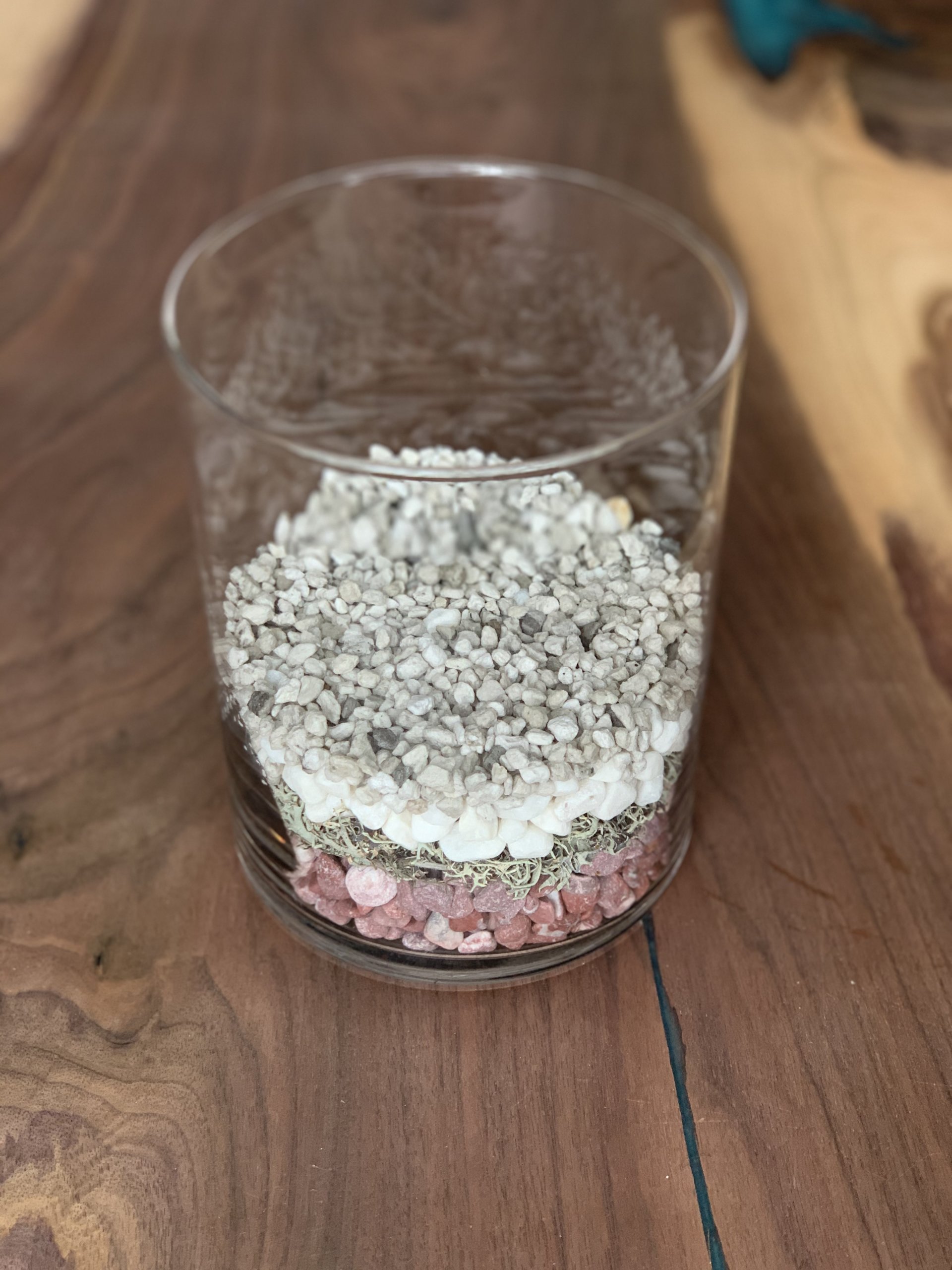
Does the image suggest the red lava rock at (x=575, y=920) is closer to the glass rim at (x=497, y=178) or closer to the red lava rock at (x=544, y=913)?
the red lava rock at (x=544, y=913)

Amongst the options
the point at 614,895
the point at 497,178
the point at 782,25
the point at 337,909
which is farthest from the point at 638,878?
the point at 782,25

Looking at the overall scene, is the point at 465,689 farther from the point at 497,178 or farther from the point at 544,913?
the point at 497,178

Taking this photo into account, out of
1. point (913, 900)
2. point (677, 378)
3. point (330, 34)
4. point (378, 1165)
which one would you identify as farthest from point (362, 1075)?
point (330, 34)

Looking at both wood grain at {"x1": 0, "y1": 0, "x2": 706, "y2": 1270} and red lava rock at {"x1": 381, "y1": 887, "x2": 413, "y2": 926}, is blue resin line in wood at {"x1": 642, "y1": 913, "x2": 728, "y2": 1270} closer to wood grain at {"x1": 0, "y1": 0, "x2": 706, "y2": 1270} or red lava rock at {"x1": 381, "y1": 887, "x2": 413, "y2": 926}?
wood grain at {"x1": 0, "y1": 0, "x2": 706, "y2": 1270}

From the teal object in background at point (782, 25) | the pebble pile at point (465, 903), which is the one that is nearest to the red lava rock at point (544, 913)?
the pebble pile at point (465, 903)

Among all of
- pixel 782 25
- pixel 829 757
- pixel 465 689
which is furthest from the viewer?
pixel 782 25

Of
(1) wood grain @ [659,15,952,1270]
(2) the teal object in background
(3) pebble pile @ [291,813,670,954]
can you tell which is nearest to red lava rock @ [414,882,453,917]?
(3) pebble pile @ [291,813,670,954]
